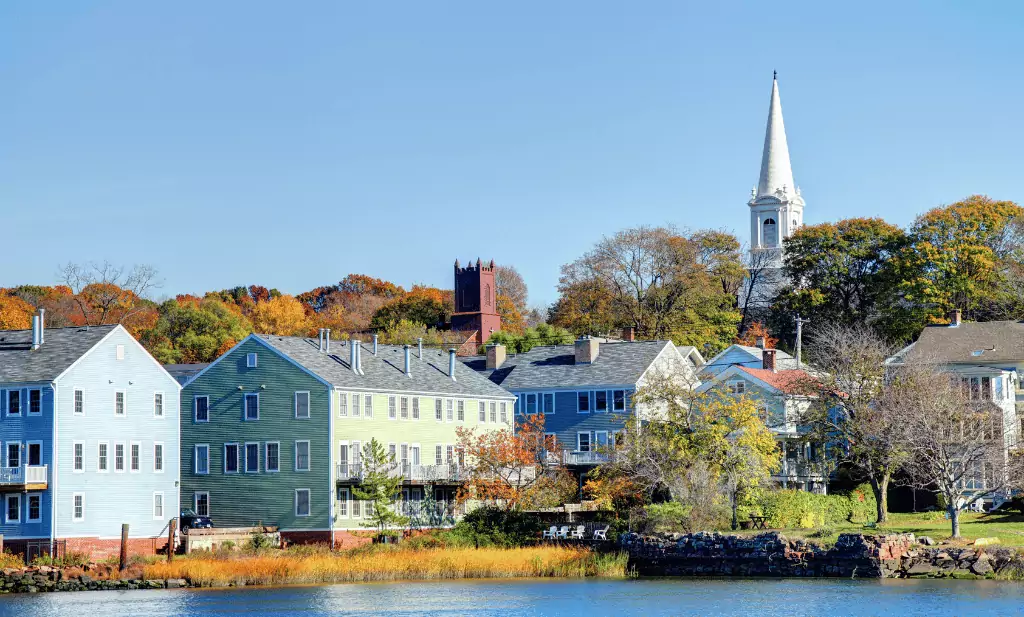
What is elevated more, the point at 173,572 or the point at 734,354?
the point at 734,354

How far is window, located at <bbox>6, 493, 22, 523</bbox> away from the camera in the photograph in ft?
210

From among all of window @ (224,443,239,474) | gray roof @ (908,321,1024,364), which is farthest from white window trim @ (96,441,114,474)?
gray roof @ (908,321,1024,364)

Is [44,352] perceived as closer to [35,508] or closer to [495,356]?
[35,508]

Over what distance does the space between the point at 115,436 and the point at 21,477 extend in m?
5.55

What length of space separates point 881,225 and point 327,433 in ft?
167

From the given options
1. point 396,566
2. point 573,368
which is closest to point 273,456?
point 396,566

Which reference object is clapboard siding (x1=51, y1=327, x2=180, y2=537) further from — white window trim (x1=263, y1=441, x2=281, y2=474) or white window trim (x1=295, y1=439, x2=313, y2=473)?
white window trim (x1=295, y1=439, x2=313, y2=473)

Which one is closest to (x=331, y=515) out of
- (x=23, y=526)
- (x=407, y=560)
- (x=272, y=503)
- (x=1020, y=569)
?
(x=272, y=503)

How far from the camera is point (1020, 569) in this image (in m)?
54.6

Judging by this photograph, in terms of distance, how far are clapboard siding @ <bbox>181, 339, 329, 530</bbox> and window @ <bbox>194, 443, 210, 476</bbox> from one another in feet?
0.73

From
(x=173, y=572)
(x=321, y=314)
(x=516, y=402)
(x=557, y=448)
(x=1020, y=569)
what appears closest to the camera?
A: (x=1020, y=569)

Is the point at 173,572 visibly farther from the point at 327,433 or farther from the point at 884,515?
the point at 884,515

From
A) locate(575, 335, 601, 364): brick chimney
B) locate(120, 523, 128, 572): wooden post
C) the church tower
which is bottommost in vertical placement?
locate(120, 523, 128, 572): wooden post

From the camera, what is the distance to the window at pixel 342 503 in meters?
70.4
